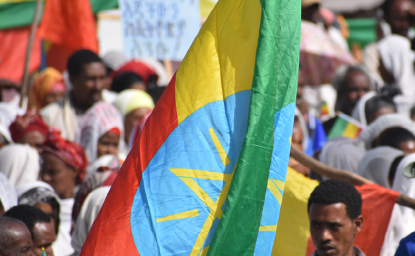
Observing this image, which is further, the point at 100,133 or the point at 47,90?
the point at 47,90

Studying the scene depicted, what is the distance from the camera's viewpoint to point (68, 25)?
725 cm

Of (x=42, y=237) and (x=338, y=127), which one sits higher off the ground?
(x=338, y=127)

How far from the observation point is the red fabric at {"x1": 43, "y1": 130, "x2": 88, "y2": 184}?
4809 millimetres

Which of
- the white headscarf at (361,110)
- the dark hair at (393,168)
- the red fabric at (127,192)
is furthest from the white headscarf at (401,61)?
the red fabric at (127,192)

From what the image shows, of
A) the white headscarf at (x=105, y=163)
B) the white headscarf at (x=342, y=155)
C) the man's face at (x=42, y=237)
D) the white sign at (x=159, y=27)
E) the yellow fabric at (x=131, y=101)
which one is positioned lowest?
the man's face at (x=42, y=237)

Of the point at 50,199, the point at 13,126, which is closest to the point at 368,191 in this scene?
the point at 50,199

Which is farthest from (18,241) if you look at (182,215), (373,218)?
(373,218)

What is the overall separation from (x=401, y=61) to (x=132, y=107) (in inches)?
125

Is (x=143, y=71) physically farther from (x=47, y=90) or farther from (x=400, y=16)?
(x=400, y=16)

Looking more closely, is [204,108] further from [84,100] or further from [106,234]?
[84,100]

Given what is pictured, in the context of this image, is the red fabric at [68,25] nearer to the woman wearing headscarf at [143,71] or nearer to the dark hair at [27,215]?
the woman wearing headscarf at [143,71]

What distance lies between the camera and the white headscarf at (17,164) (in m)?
4.61

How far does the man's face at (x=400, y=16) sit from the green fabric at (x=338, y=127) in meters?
2.60

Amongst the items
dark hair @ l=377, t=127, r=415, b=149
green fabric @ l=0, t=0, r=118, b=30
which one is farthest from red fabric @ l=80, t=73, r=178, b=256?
green fabric @ l=0, t=0, r=118, b=30
